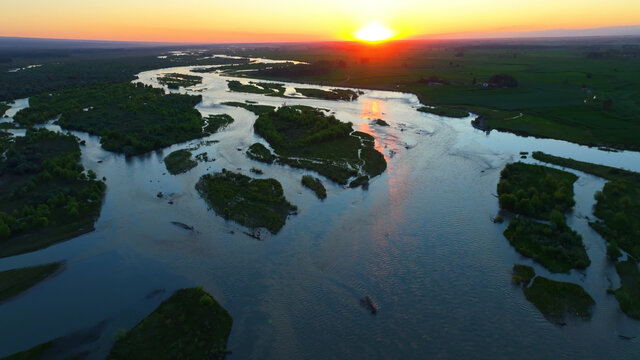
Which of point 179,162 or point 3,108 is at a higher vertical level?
point 3,108

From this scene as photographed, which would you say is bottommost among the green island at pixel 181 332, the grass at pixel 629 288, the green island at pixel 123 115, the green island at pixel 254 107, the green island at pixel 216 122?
the grass at pixel 629 288

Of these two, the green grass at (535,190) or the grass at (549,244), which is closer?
the grass at (549,244)

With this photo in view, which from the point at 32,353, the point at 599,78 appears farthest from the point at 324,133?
the point at 599,78

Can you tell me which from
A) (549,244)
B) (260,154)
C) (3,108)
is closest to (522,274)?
(549,244)

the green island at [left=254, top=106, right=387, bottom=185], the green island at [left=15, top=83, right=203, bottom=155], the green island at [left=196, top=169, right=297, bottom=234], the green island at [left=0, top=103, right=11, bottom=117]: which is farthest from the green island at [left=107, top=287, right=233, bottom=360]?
the green island at [left=0, top=103, right=11, bottom=117]

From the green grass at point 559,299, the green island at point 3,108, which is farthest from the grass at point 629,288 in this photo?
the green island at point 3,108

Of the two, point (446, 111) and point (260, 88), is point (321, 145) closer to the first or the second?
point (446, 111)

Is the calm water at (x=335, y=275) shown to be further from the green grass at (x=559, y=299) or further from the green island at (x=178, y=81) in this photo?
the green island at (x=178, y=81)

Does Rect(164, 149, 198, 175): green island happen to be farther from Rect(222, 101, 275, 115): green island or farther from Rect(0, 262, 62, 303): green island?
Rect(222, 101, 275, 115): green island
